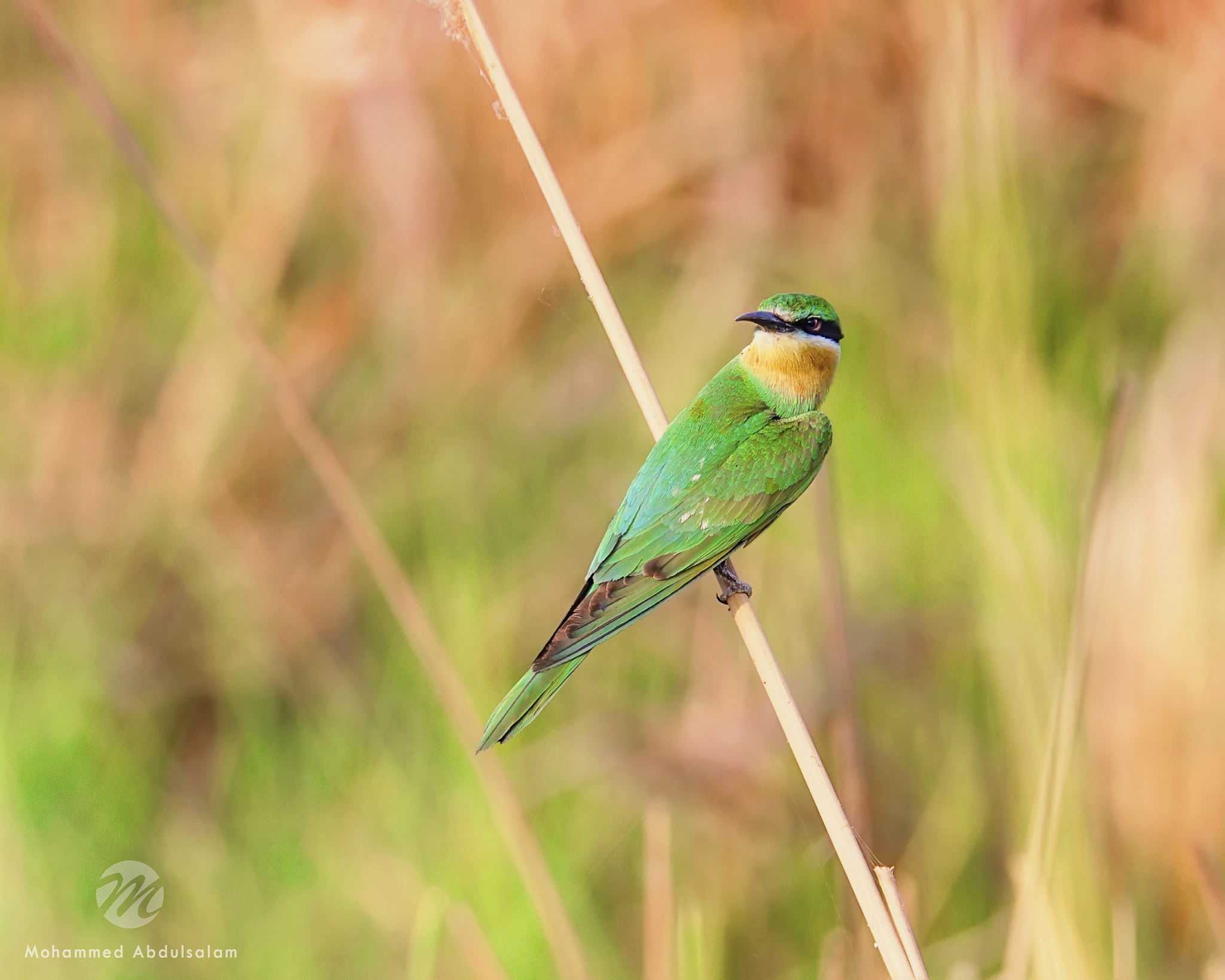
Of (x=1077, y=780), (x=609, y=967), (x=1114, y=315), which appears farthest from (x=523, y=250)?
(x=1077, y=780)

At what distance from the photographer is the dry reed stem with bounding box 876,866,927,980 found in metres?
1.16

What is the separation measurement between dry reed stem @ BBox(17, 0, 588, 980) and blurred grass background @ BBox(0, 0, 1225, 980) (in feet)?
0.45

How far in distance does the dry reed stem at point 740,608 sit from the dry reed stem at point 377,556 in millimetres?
323

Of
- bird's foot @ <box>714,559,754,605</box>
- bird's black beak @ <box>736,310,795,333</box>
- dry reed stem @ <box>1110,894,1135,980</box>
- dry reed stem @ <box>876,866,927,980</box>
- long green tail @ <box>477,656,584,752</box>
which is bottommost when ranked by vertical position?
dry reed stem @ <box>1110,894,1135,980</box>

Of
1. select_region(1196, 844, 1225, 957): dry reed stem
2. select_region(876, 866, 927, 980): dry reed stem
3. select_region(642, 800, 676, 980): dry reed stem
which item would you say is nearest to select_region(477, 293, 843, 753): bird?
select_region(642, 800, 676, 980): dry reed stem

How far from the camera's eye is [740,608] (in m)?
1.34

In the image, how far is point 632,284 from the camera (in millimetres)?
3359

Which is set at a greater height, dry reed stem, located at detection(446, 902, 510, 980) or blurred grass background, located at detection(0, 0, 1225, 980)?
blurred grass background, located at detection(0, 0, 1225, 980)

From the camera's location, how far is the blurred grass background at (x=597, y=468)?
204cm

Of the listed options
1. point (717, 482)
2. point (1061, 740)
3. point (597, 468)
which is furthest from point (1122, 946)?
point (597, 468)

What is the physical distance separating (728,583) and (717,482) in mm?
138

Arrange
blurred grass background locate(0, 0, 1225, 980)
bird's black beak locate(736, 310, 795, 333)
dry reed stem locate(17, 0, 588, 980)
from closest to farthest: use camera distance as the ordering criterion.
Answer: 1. dry reed stem locate(17, 0, 588, 980)
2. bird's black beak locate(736, 310, 795, 333)
3. blurred grass background locate(0, 0, 1225, 980)

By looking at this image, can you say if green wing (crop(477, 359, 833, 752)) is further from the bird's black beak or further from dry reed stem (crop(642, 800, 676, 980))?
dry reed stem (crop(642, 800, 676, 980))

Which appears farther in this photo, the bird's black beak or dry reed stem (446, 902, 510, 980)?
the bird's black beak
